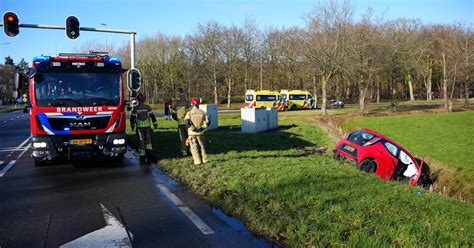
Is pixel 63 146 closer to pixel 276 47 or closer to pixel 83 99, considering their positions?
pixel 83 99

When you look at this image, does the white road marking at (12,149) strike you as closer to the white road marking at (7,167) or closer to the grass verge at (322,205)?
the white road marking at (7,167)

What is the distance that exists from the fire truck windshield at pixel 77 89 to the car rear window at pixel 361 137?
26.9 ft

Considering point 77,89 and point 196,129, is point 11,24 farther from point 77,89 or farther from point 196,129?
point 196,129

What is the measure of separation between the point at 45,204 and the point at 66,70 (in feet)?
13.9

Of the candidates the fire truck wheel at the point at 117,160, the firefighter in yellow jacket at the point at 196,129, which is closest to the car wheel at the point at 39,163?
the fire truck wheel at the point at 117,160

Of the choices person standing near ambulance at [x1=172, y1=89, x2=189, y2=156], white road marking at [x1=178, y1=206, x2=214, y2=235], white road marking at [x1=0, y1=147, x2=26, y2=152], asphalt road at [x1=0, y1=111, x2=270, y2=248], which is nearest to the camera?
asphalt road at [x1=0, y1=111, x2=270, y2=248]

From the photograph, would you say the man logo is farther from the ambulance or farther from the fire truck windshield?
the ambulance

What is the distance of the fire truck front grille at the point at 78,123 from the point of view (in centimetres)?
967

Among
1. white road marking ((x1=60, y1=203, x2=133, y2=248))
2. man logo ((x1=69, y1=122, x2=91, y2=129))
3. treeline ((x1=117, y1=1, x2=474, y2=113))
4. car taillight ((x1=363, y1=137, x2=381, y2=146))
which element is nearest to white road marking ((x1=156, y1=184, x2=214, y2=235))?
white road marking ((x1=60, y1=203, x2=133, y2=248))

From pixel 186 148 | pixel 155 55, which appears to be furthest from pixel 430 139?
pixel 155 55

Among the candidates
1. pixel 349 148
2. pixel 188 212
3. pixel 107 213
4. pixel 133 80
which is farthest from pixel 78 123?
pixel 349 148

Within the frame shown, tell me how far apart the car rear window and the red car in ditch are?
3 cm

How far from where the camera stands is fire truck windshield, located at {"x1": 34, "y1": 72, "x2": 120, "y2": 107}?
9.73m

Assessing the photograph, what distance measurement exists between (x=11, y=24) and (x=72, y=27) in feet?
7.51
